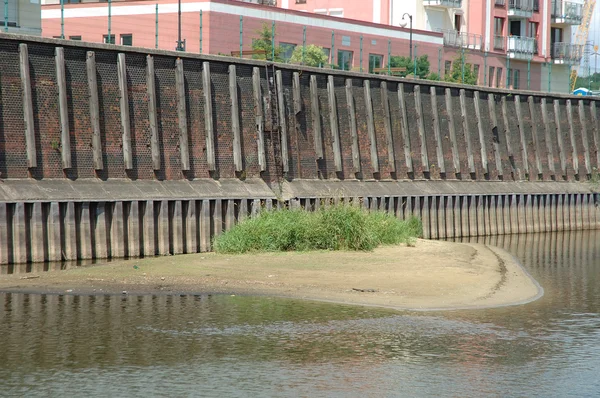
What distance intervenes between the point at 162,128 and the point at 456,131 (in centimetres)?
1817

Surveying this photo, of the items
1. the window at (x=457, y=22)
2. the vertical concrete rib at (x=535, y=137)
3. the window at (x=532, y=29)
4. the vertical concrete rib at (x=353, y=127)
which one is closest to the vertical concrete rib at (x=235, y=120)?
the vertical concrete rib at (x=353, y=127)

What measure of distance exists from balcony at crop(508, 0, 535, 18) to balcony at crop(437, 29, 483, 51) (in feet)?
16.6

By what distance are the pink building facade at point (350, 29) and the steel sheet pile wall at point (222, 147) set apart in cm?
520

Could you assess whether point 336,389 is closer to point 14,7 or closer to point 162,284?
point 162,284

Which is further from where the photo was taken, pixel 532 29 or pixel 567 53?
pixel 567 53

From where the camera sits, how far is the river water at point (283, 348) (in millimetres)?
15273

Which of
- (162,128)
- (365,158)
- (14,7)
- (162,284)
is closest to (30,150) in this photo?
(162,128)

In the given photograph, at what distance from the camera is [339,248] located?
2920cm

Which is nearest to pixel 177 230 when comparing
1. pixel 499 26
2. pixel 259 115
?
pixel 259 115

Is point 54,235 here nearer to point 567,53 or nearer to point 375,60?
point 375,60

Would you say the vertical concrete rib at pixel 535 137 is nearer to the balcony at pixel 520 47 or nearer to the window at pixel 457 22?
the window at pixel 457 22

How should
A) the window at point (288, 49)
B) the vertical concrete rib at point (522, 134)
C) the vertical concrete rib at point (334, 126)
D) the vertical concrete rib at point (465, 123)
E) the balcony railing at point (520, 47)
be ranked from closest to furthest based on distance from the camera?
the vertical concrete rib at point (334, 126)
the vertical concrete rib at point (465, 123)
the vertical concrete rib at point (522, 134)
the window at point (288, 49)
the balcony railing at point (520, 47)

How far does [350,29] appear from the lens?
62.9m

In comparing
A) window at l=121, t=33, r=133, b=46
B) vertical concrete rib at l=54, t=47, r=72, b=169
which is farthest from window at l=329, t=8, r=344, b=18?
vertical concrete rib at l=54, t=47, r=72, b=169
